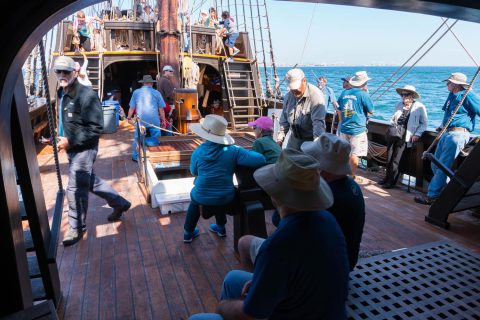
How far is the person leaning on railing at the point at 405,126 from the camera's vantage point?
16.0ft

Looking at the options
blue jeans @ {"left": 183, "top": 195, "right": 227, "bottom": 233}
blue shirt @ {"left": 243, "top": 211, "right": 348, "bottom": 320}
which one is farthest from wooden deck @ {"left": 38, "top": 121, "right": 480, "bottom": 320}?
blue shirt @ {"left": 243, "top": 211, "right": 348, "bottom": 320}

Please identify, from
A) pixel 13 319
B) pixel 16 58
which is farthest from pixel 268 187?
pixel 13 319

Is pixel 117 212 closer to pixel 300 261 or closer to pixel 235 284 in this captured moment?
pixel 235 284

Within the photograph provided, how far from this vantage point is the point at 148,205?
425 cm

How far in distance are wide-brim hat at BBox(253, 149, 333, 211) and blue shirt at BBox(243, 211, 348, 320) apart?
0.05 meters

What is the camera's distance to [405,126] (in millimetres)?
5035

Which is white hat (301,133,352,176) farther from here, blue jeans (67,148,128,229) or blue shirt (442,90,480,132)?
blue shirt (442,90,480,132)

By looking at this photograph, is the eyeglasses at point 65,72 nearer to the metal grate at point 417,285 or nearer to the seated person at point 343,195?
the seated person at point 343,195

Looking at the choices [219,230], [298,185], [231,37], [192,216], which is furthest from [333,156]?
[231,37]

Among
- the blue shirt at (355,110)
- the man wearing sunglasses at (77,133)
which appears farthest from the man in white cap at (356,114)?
the man wearing sunglasses at (77,133)

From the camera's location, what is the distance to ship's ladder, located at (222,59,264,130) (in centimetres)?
910

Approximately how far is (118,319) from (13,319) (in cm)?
99

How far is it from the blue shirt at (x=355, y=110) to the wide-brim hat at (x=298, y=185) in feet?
11.2

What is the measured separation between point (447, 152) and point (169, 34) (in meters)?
6.04
